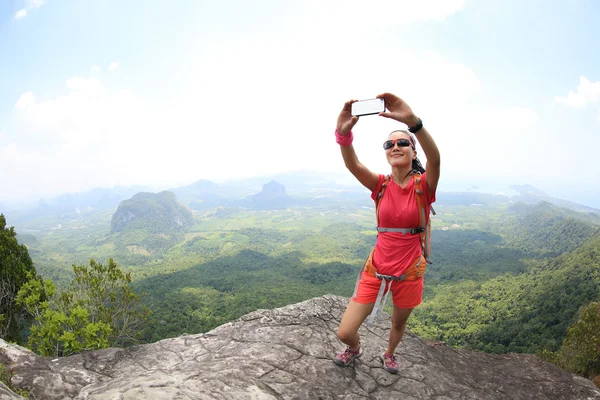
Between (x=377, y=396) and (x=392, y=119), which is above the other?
(x=392, y=119)

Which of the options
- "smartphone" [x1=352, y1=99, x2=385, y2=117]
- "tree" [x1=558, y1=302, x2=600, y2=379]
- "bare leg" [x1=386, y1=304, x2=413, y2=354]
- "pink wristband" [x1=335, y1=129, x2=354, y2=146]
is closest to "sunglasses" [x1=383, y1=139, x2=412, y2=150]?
"pink wristband" [x1=335, y1=129, x2=354, y2=146]

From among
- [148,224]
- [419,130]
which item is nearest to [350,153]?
[419,130]

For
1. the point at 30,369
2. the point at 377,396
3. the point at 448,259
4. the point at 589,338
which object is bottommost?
the point at 448,259

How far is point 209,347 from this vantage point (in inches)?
179

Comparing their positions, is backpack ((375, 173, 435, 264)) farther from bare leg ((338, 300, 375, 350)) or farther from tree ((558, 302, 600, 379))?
tree ((558, 302, 600, 379))

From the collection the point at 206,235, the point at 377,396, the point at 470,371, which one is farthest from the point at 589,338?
the point at 206,235

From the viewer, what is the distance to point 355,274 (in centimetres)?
6575

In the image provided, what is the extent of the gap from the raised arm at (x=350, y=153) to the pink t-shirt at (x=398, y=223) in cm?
17

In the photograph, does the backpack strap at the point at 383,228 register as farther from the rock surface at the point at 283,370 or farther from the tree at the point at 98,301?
the tree at the point at 98,301

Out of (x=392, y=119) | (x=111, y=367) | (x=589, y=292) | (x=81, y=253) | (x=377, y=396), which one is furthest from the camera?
(x=81, y=253)

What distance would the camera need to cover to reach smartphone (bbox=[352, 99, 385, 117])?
249 centimetres

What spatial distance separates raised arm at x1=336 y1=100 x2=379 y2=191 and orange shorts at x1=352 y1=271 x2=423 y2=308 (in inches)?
39.9

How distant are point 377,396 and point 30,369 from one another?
439cm

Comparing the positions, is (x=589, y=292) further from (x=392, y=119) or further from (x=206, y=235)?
(x=206, y=235)
